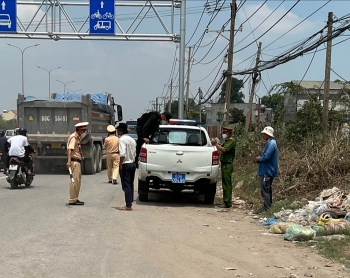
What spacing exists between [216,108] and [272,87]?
6373 cm

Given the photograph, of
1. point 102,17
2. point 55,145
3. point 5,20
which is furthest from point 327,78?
point 5,20

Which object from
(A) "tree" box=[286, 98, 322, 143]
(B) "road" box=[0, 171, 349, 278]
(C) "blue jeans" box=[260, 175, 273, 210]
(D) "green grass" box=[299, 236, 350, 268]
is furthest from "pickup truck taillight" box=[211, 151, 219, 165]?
(A) "tree" box=[286, 98, 322, 143]

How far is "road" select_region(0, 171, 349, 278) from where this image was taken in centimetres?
608

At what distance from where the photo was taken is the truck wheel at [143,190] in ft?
39.1

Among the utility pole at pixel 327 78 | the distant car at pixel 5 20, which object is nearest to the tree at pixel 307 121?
the utility pole at pixel 327 78

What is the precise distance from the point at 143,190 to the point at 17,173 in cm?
439

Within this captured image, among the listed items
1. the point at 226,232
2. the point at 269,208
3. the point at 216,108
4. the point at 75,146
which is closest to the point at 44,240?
the point at 226,232

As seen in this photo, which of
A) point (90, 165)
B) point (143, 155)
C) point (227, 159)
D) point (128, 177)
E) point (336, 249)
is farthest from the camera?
point (90, 165)

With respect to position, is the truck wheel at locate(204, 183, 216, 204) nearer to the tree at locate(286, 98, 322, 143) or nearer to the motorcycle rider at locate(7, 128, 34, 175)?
the motorcycle rider at locate(7, 128, 34, 175)

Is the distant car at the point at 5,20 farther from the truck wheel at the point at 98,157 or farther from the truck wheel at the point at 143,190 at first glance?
the truck wheel at the point at 143,190

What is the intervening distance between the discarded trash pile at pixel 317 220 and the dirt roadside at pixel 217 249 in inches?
9.2

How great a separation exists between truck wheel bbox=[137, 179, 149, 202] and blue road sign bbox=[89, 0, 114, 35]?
39.4ft

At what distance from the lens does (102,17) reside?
73.4 feet

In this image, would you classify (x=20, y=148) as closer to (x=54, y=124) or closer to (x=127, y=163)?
(x=127, y=163)
